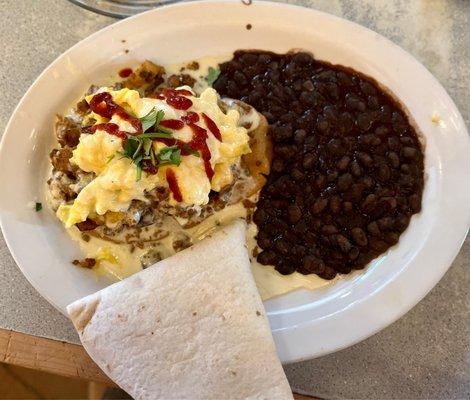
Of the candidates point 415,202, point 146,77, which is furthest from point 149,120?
point 415,202

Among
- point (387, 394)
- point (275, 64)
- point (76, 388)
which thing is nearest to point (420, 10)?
point (275, 64)

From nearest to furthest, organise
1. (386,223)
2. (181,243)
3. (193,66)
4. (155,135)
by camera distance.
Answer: (155,135) → (386,223) → (181,243) → (193,66)

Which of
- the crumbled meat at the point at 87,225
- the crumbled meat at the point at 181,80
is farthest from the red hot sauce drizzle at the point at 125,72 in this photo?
the crumbled meat at the point at 87,225

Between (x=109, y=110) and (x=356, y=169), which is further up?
(x=109, y=110)

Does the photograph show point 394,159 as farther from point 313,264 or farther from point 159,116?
point 159,116

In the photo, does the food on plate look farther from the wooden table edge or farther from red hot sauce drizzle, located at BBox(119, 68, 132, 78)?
the wooden table edge

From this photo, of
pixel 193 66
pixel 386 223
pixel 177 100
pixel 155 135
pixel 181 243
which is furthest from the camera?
pixel 193 66

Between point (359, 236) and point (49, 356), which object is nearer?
point (359, 236)

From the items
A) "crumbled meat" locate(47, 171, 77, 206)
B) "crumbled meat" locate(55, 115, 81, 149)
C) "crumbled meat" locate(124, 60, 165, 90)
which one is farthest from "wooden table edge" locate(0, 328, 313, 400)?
"crumbled meat" locate(124, 60, 165, 90)
